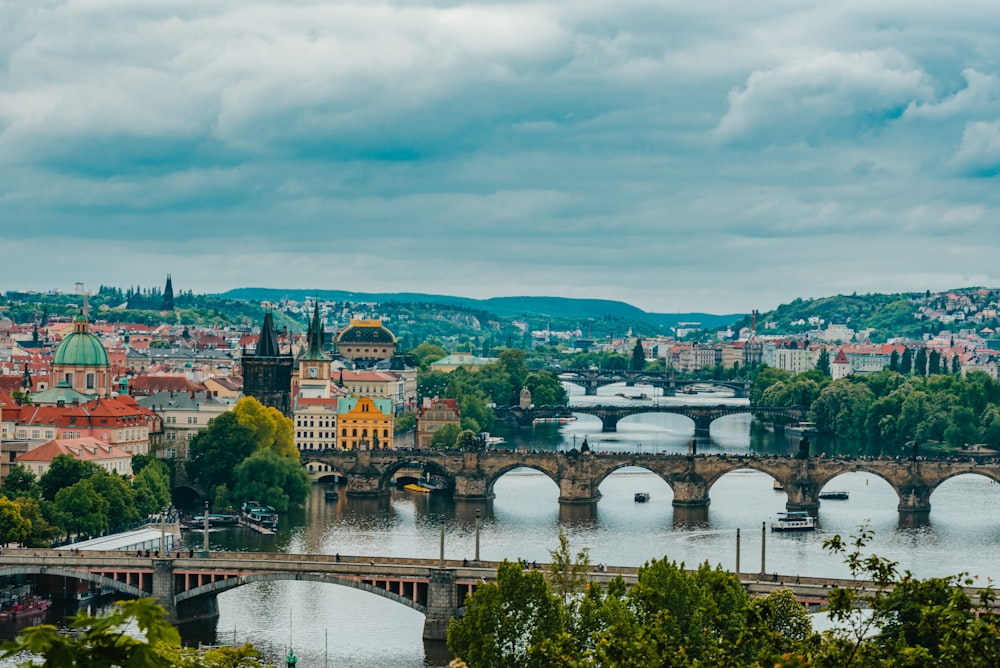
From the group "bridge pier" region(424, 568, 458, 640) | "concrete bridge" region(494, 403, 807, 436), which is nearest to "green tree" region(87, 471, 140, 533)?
"bridge pier" region(424, 568, 458, 640)

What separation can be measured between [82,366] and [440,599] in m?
49.0

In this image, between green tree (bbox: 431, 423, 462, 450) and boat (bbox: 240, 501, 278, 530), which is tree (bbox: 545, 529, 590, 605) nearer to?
boat (bbox: 240, 501, 278, 530)

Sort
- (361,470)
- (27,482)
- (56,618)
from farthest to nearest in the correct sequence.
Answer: (361,470)
(27,482)
(56,618)

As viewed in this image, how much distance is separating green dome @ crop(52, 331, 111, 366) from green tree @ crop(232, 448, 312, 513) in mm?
15143

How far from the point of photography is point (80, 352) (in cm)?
9994

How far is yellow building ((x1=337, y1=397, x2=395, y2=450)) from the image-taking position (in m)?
111

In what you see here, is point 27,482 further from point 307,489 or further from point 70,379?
point 70,379

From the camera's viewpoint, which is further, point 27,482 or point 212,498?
point 212,498

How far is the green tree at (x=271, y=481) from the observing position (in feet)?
281

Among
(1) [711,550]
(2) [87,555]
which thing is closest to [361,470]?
(1) [711,550]

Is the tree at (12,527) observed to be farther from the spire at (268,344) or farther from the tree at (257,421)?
the spire at (268,344)

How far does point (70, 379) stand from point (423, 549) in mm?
34406

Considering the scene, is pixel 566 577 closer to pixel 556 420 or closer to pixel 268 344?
pixel 268 344

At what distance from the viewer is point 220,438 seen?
3548 inches
